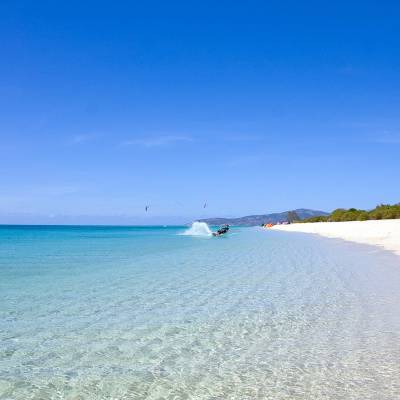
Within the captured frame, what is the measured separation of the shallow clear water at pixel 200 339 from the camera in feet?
18.7

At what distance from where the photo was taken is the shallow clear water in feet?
18.7

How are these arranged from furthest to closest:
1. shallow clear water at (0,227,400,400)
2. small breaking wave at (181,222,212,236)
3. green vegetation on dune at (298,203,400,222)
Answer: small breaking wave at (181,222,212,236), green vegetation on dune at (298,203,400,222), shallow clear water at (0,227,400,400)

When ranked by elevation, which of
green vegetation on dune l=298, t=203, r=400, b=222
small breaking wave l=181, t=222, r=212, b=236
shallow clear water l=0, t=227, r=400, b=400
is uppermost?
green vegetation on dune l=298, t=203, r=400, b=222

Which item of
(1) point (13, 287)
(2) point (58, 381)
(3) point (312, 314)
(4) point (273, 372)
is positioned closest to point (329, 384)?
(4) point (273, 372)

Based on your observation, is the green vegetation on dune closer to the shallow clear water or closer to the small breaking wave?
the small breaking wave

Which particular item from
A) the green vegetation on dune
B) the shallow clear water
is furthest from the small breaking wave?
the shallow clear water

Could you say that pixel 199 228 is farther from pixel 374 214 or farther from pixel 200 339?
pixel 200 339

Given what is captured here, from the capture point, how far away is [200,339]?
801cm

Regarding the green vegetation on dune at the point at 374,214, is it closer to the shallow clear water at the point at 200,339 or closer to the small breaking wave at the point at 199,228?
the small breaking wave at the point at 199,228

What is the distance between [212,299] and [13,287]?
21.4 feet

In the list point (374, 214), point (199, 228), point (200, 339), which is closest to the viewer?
point (200, 339)

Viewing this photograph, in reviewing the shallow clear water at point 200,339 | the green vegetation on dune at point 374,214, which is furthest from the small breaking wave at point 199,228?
the shallow clear water at point 200,339

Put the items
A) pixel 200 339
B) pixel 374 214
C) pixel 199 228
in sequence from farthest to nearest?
pixel 199 228 < pixel 374 214 < pixel 200 339

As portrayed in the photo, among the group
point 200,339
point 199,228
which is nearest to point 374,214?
point 199,228
